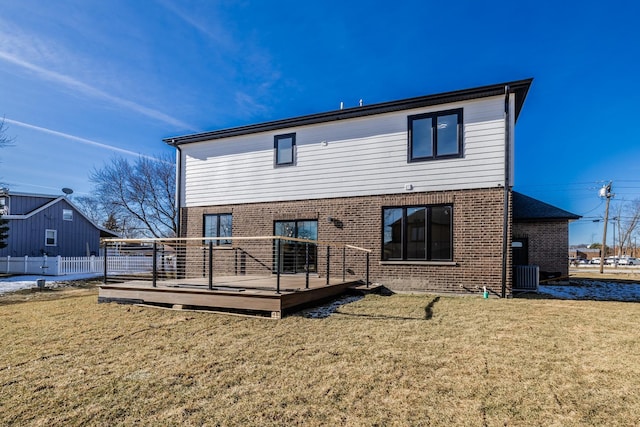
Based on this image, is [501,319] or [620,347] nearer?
[620,347]

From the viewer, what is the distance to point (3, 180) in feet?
57.1

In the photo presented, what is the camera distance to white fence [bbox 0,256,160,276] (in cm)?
1533

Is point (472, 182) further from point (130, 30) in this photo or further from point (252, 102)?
point (252, 102)

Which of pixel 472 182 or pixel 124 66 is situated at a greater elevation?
pixel 124 66

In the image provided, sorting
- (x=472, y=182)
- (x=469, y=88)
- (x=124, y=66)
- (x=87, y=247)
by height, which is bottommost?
(x=87, y=247)

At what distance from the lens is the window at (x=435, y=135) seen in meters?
8.93

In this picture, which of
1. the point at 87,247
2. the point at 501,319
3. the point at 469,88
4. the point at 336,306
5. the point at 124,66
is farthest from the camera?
the point at 87,247

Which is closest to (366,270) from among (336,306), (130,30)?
(336,306)

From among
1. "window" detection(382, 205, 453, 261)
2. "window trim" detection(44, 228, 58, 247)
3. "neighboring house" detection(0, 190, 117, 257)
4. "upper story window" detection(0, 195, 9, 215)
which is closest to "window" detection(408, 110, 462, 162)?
"window" detection(382, 205, 453, 261)

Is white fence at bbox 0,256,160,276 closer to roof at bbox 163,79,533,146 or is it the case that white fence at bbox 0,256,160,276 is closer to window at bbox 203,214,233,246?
window at bbox 203,214,233,246

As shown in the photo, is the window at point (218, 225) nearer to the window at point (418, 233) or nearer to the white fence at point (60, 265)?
the white fence at point (60, 265)

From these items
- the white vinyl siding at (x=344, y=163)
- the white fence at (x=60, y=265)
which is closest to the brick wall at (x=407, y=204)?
the white vinyl siding at (x=344, y=163)

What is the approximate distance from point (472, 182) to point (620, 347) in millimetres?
5034

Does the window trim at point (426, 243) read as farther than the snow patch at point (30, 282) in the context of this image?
No
